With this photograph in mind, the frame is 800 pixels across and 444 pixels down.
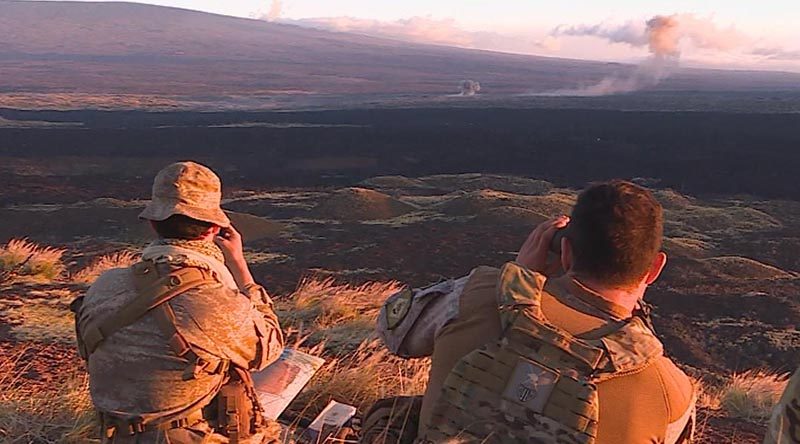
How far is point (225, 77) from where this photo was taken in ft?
443

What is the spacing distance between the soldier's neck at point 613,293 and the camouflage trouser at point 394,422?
2.49 feet

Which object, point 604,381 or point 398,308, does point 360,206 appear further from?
point 604,381

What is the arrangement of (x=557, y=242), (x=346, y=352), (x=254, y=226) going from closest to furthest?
1. (x=557, y=242)
2. (x=346, y=352)
3. (x=254, y=226)

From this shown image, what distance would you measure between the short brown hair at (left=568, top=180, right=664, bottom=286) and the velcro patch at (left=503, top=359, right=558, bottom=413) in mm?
314

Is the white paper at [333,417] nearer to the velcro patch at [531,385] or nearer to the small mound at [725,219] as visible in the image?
the velcro patch at [531,385]

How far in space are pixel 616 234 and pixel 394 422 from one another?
3.26 ft

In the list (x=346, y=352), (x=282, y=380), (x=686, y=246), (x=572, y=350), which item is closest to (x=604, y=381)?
(x=572, y=350)

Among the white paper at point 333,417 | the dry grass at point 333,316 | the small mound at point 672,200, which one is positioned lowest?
the small mound at point 672,200

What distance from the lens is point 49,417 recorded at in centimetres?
404

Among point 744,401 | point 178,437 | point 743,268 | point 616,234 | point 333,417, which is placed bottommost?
point 743,268

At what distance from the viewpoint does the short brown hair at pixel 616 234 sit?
85.4 inches

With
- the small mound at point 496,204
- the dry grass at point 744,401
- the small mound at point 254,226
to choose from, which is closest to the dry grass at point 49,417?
the dry grass at point 744,401

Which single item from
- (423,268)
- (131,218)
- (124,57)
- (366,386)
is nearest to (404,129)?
(131,218)

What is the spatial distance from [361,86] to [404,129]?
267 feet
